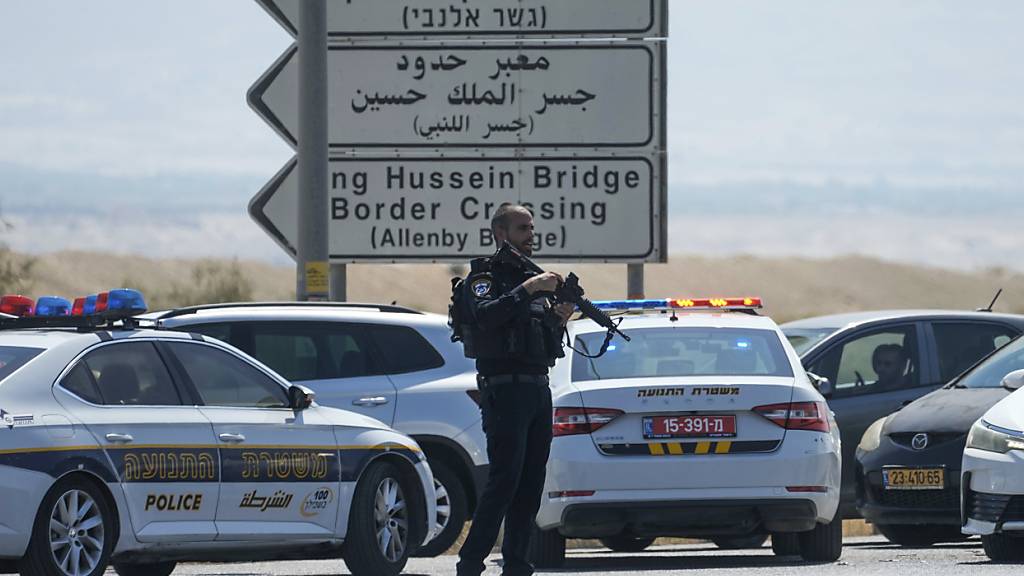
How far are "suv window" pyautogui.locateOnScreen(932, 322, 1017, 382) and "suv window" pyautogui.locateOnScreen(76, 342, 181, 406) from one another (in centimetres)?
710

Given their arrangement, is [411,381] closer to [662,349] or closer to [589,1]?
[662,349]

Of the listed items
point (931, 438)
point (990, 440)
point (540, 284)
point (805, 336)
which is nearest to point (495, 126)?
point (805, 336)

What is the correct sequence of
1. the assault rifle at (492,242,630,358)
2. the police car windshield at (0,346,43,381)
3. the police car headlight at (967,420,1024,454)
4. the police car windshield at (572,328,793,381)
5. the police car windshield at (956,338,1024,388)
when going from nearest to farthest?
the assault rifle at (492,242,630,358), the police car windshield at (0,346,43,381), the police car headlight at (967,420,1024,454), the police car windshield at (572,328,793,381), the police car windshield at (956,338,1024,388)

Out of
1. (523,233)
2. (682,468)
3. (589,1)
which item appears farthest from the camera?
(589,1)

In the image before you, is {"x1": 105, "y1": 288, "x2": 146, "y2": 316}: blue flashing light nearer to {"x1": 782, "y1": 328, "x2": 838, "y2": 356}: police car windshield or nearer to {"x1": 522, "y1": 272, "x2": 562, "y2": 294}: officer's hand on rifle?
{"x1": 522, "y1": 272, "x2": 562, "y2": 294}: officer's hand on rifle

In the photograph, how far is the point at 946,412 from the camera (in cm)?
1395

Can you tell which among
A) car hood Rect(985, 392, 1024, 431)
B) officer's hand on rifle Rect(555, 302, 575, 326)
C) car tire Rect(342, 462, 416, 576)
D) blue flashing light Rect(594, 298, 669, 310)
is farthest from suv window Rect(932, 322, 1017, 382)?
officer's hand on rifle Rect(555, 302, 575, 326)

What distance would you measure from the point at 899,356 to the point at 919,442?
2.65m

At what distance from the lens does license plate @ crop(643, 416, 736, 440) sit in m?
12.3

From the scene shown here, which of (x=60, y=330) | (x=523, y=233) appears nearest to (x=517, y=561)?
(x=523, y=233)

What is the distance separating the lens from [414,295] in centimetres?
9556

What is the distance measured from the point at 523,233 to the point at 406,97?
8.93 meters

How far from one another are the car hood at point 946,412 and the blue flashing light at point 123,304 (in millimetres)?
5261

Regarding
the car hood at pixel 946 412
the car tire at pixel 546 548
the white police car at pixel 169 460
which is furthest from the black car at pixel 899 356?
the white police car at pixel 169 460
